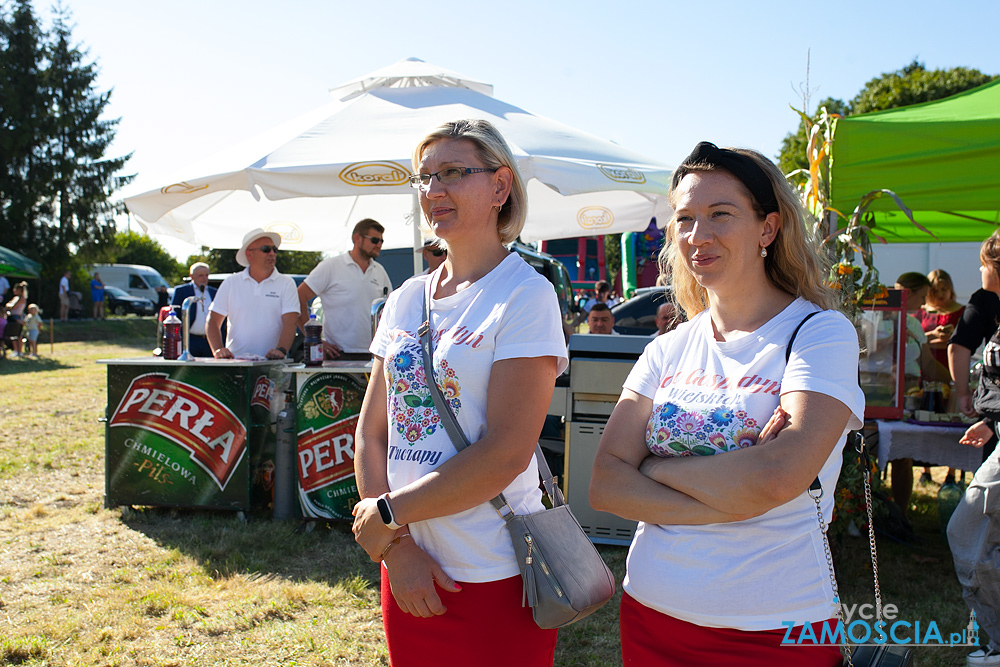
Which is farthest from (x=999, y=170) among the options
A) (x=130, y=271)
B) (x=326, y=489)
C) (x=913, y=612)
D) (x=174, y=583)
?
(x=130, y=271)

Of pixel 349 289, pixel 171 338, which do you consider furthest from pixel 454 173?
pixel 349 289

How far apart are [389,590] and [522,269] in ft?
2.75

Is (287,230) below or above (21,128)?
below

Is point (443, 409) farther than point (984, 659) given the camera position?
No

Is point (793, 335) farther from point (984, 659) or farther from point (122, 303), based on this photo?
point (122, 303)

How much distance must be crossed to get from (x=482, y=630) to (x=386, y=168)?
12.4ft

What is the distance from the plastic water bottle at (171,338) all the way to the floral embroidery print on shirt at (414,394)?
4006 millimetres

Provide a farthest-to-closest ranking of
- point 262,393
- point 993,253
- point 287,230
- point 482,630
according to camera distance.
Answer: point 287,230, point 262,393, point 993,253, point 482,630

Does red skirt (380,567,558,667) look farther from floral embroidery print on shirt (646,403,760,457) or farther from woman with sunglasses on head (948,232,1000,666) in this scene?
woman with sunglasses on head (948,232,1000,666)

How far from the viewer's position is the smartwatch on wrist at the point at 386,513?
1.66m

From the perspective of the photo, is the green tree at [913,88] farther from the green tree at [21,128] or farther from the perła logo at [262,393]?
the green tree at [21,128]

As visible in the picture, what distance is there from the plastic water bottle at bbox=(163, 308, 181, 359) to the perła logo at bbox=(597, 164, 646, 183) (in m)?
3.21

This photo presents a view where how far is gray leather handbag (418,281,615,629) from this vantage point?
1628 millimetres

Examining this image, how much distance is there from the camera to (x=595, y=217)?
7320 mm
